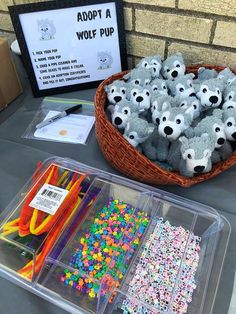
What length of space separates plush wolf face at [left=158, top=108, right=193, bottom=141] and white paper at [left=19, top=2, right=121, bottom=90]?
1.22ft

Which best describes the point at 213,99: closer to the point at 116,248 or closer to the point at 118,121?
the point at 118,121

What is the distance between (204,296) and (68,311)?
0.77 ft

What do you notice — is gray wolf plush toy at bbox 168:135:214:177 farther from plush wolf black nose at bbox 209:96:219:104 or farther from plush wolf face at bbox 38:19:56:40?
plush wolf face at bbox 38:19:56:40

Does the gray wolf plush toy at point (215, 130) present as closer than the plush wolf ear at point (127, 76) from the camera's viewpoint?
Yes

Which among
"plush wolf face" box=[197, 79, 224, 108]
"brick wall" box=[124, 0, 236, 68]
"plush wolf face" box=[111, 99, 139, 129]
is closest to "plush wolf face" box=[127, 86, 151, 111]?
"plush wolf face" box=[111, 99, 139, 129]

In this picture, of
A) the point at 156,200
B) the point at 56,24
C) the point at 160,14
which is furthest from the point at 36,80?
the point at 156,200

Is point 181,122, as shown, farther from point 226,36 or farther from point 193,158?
point 226,36

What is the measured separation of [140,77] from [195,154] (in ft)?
0.90

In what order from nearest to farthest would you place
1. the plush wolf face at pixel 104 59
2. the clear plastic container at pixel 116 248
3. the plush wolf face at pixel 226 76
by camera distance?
the clear plastic container at pixel 116 248
the plush wolf face at pixel 226 76
the plush wolf face at pixel 104 59

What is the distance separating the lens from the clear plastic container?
513 mm

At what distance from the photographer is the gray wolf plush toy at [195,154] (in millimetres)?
570

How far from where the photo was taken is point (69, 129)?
0.82 meters

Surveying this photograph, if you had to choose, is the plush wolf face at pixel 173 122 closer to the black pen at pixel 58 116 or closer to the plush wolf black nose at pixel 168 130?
the plush wolf black nose at pixel 168 130

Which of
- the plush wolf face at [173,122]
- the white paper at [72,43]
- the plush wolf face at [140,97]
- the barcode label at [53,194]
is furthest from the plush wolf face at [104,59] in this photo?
the barcode label at [53,194]
